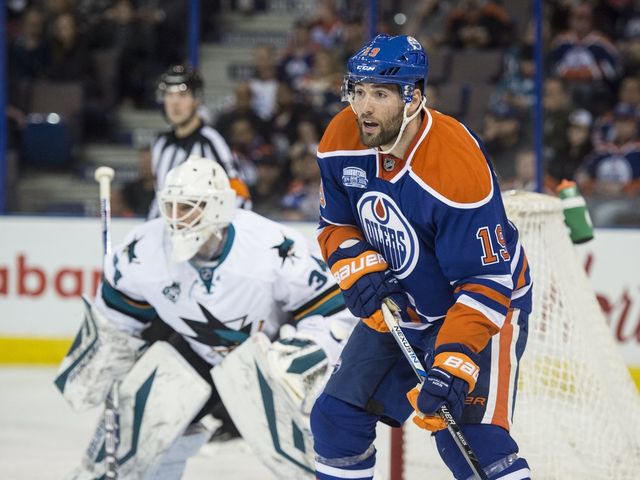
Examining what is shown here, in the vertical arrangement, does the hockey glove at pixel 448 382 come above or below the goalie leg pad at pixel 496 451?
above

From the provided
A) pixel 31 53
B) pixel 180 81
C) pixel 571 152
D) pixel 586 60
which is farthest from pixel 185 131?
pixel 31 53

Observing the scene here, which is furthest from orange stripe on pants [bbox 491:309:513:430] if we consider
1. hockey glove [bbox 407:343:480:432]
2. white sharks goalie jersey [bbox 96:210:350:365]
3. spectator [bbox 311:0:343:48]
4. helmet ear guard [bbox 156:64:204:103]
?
spectator [bbox 311:0:343:48]

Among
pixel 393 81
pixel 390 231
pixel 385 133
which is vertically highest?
pixel 393 81

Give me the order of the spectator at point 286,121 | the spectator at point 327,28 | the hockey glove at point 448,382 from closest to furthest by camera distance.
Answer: the hockey glove at point 448,382 < the spectator at point 286,121 < the spectator at point 327,28

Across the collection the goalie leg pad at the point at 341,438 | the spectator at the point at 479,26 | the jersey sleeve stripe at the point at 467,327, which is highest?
the spectator at the point at 479,26

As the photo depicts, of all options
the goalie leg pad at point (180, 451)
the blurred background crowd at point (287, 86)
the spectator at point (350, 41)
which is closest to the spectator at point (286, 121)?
the blurred background crowd at point (287, 86)

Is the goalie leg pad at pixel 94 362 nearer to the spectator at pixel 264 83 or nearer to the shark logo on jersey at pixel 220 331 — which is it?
the shark logo on jersey at pixel 220 331

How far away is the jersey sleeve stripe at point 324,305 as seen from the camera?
334 cm

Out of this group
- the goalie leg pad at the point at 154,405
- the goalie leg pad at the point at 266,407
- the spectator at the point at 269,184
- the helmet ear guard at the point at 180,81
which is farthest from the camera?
the spectator at the point at 269,184

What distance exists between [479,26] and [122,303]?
431 centimetres

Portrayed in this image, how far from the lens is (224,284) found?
3.29 m

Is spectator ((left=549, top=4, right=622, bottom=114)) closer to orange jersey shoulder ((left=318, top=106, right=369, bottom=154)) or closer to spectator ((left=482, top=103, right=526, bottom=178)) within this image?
spectator ((left=482, top=103, right=526, bottom=178))

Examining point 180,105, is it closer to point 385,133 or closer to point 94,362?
point 94,362

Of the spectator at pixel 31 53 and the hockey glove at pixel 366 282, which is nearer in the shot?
the hockey glove at pixel 366 282
